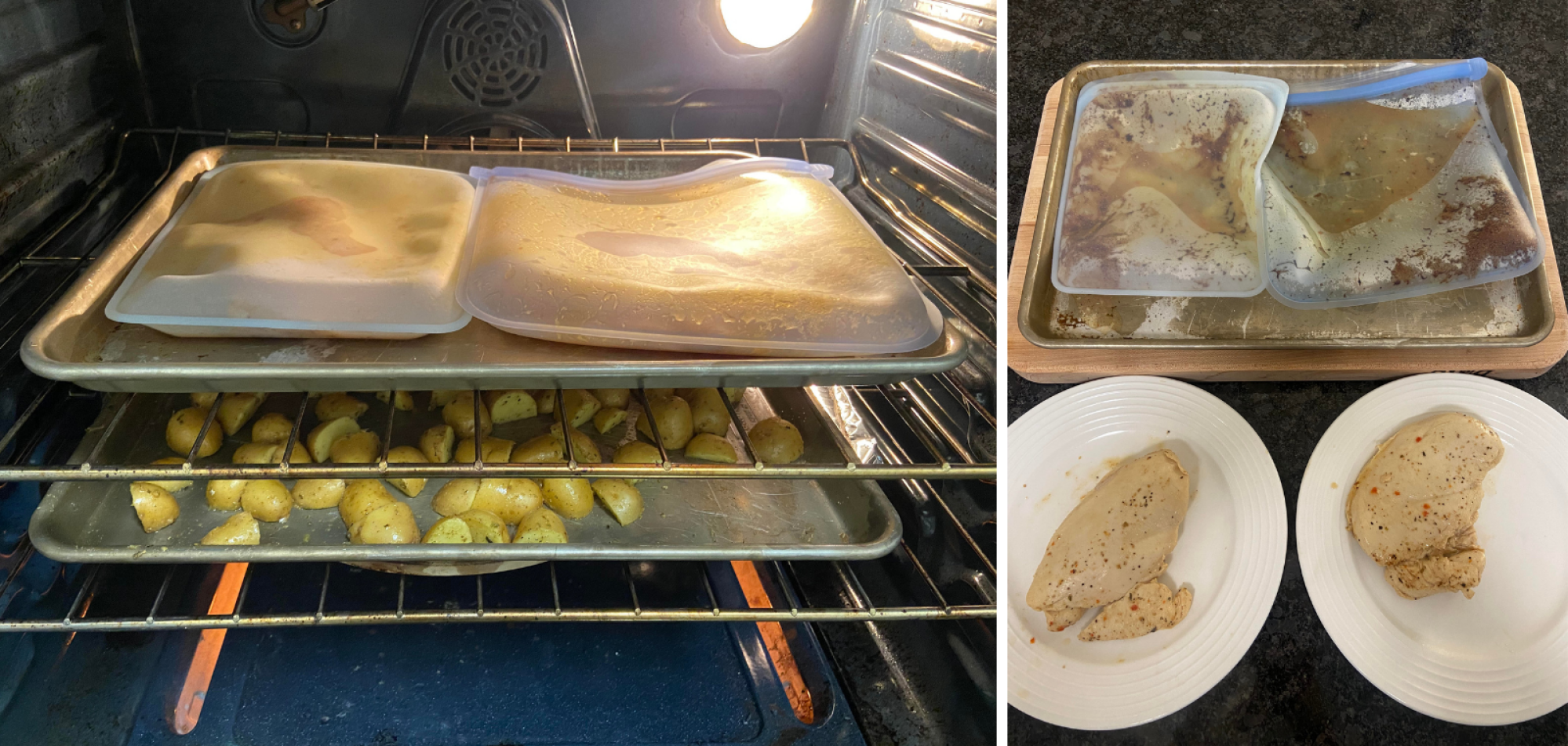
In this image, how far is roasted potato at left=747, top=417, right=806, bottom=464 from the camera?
75cm

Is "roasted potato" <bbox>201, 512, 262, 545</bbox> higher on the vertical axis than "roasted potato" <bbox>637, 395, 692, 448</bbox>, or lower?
lower

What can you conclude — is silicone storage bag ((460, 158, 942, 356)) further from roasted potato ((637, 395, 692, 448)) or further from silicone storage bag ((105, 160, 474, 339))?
roasted potato ((637, 395, 692, 448))

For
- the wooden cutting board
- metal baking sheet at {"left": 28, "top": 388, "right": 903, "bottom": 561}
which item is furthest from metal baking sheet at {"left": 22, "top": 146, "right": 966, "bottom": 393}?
the wooden cutting board

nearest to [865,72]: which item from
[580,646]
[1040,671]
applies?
[580,646]

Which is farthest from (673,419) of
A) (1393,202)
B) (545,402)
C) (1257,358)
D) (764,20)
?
(1393,202)

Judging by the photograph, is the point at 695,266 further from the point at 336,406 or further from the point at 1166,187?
the point at 1166,187

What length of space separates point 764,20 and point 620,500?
0.43 metres

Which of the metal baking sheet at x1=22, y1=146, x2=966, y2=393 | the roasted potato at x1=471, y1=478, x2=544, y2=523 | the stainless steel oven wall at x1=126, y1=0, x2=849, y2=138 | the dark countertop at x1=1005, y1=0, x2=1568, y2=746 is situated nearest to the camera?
the metal baking sheet at x1=22, y1=146, x2=966, y2=393

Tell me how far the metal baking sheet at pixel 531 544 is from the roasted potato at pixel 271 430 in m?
0.02

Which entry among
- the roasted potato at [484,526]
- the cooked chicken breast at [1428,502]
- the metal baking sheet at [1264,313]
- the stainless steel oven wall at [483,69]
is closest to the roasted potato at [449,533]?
the roasted potato at [484,526]

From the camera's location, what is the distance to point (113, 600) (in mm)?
575

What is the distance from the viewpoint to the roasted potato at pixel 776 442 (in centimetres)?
75

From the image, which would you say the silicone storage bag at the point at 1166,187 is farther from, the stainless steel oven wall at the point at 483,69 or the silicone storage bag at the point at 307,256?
the silicone storage bag at the point at 307,256

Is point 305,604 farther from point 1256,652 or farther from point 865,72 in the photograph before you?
point 1256,652
